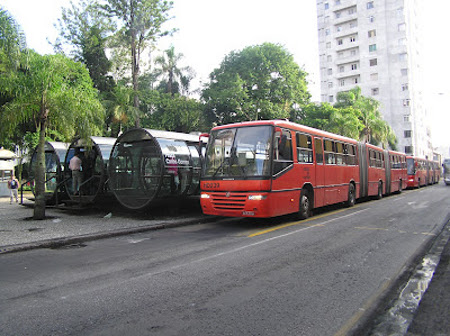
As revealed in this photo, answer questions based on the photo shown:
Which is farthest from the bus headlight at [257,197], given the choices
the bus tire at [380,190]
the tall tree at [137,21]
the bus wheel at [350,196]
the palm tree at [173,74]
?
the palm tree at [173,74]

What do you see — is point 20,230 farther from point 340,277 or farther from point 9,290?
point 340,277

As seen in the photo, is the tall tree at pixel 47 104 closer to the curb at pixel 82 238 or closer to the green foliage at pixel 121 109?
the curb at pixel 82 238

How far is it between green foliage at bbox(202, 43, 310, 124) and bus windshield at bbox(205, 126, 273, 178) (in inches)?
990

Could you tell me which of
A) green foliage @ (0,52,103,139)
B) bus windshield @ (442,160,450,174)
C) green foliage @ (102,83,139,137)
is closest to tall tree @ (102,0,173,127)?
green foliage @ (102,83,139,137)

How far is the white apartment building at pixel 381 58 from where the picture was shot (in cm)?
6462

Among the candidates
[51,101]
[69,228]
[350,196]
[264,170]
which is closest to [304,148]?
[264,170]

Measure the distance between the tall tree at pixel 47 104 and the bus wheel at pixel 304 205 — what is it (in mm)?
7265

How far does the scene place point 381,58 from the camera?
65.9 m

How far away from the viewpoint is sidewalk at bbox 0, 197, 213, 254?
7824 millimetres

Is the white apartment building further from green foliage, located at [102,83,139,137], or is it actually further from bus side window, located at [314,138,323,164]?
bus side window, located at [314,138,323,164]

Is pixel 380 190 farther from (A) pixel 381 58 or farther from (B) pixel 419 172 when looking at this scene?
(A) pixel 381 58

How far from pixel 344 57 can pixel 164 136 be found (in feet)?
225

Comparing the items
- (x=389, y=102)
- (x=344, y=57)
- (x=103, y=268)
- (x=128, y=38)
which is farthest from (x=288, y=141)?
(x=344, y=57)

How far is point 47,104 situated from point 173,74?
3081cm
